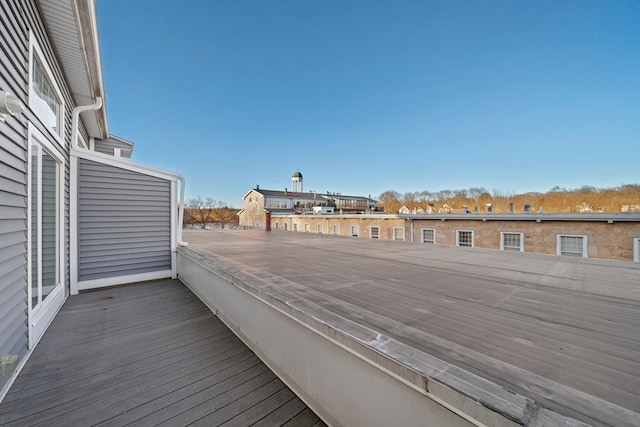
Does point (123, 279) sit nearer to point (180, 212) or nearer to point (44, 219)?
point (180, 212)

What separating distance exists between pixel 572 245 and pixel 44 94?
13.7m

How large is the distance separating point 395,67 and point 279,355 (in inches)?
495

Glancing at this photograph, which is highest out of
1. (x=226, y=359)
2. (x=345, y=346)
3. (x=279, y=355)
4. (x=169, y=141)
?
(x=169, y=141)

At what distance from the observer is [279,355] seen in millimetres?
2170

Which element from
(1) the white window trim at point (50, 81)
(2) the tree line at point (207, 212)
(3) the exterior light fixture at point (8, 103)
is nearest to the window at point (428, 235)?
(1) the white window trim at point (50, 81)

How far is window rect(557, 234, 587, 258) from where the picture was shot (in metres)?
8.68

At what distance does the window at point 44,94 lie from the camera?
2.53 meters

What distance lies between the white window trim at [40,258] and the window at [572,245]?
43.1 feet

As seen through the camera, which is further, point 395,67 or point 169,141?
point 169,141

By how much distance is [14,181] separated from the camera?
2076mm

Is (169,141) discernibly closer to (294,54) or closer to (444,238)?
(294,54)

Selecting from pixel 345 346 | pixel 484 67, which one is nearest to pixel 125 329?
pixel 345 346

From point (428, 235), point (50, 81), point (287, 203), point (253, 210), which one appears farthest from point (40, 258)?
point (287, 203)

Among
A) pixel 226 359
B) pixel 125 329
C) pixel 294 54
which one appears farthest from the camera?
pixel 294 54
